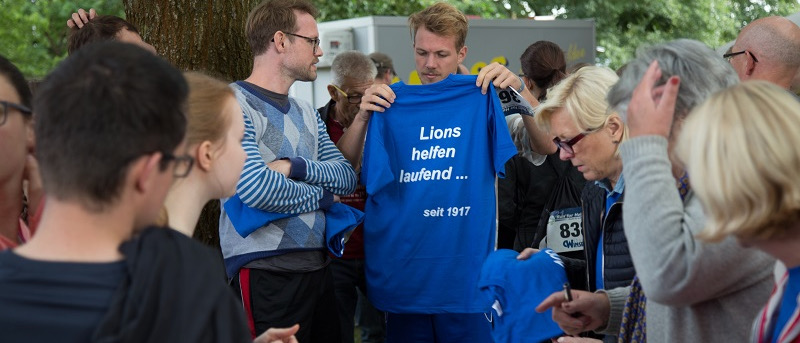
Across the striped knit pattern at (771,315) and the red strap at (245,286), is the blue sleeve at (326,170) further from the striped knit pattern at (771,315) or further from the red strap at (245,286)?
the striped knit pattern at (771,315)

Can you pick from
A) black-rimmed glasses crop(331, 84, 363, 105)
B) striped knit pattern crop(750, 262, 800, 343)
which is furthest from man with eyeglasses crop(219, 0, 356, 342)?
striped knit pattern crop(750, 262, 800, 343)

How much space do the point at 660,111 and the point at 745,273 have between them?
446 millimetres

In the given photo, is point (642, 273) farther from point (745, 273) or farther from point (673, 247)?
point (745, 273)

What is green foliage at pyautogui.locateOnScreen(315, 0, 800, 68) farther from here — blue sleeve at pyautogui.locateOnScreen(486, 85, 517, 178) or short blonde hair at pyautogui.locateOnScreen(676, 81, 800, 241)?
short blonde hair at pyautogui.locateOnScreen(676, 81, 800, 241)

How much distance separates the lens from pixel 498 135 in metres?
4.36

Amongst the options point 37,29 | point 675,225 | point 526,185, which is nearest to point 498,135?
point 526,185

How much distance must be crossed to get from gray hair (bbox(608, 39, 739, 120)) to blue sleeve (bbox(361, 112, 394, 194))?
2.00 meters

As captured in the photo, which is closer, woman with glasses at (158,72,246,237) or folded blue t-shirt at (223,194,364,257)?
woman with glasses at (158,72,246,237)

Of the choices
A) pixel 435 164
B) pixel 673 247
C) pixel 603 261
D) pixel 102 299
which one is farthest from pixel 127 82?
pixel 435 164

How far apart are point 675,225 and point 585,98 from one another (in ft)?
4.12

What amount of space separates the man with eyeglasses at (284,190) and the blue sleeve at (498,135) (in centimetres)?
72

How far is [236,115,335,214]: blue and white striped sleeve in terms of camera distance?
3736 mm

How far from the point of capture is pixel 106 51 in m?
1.67

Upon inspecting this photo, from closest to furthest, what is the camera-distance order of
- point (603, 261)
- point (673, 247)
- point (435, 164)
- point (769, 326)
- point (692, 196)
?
point (769, 326)
point (673, 247)
point (692, 196)
point (603, 261)
point (435, 164)
